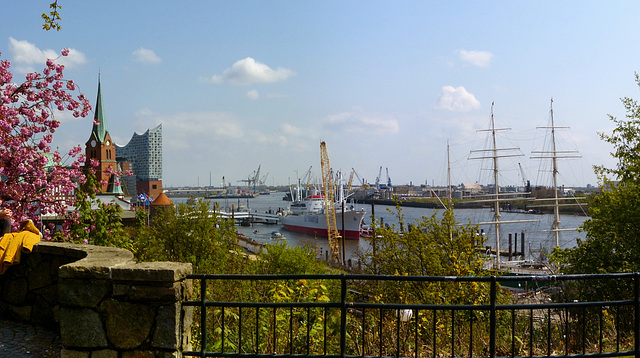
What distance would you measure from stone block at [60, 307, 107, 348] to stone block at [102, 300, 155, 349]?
0.31 feet

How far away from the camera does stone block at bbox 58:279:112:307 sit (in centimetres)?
417

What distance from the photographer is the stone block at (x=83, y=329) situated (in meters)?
4.17

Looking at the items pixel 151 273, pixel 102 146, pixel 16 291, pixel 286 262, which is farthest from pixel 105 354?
pixel 102 146

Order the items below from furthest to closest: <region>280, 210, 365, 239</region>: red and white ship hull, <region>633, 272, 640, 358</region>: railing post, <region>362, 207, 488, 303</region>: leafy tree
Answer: <region>280, 210, 365, 239</region>: red and white ship hull, <region>362, 207, 488, 303</region>: leafy tree, <region>633, 272, 640, 358</region>: railing post

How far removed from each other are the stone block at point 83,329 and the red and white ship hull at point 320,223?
7491 cm

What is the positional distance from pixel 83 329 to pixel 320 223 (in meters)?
83.3

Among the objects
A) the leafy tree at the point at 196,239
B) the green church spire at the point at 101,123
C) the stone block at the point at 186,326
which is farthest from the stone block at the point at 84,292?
the green church spire at the point at 101,123

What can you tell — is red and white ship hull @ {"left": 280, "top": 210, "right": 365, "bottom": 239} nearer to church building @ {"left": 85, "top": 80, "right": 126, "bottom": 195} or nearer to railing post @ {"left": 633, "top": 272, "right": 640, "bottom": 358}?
church building @ {"left": 85, "top": 80, "right": 126, "bottom": 195}

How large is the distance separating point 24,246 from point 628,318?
27.4 ft

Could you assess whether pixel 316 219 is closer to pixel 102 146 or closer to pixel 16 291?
pixel 102 146

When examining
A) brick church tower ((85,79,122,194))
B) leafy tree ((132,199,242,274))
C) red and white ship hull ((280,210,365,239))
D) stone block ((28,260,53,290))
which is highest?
brick church tower ((85,79,122,194))

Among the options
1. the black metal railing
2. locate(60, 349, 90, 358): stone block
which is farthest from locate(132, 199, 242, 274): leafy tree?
locate(60, 349, 90, 358): stone block

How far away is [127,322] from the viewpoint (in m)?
4.11

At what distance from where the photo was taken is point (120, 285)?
13.5 ft
